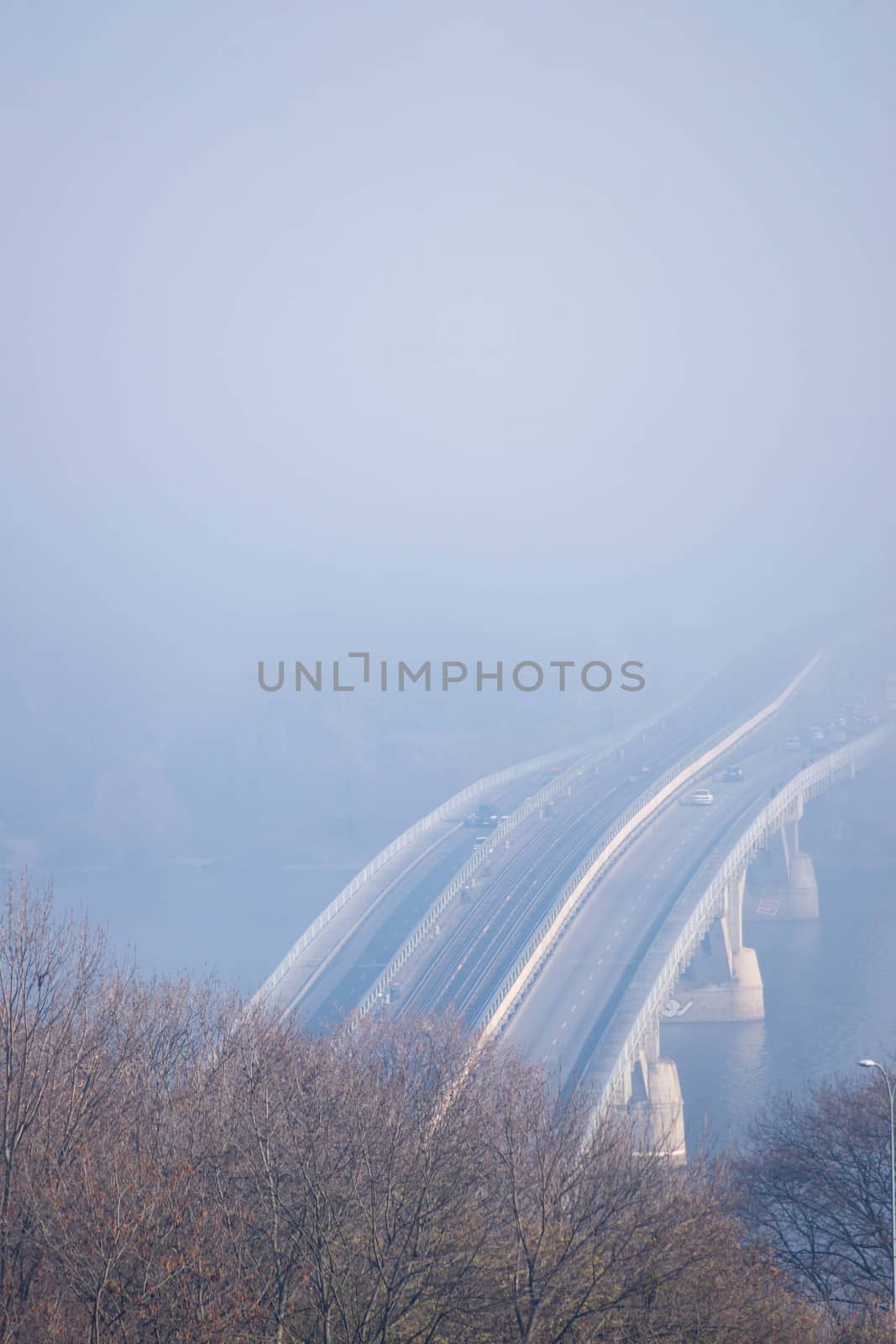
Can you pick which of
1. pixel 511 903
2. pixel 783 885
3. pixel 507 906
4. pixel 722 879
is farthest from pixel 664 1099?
pixel 783 885

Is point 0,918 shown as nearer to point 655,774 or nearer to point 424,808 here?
point 655,774

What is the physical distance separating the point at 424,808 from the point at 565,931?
30340mm

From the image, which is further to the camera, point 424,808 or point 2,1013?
point 424,808

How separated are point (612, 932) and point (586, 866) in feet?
17.2

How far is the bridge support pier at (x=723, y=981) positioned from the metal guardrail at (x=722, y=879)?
92 centimetres

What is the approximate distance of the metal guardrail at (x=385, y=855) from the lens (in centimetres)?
2889

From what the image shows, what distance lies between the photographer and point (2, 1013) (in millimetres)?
9258

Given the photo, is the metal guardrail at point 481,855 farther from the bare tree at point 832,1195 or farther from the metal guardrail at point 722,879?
the bare tree at point 832,1195

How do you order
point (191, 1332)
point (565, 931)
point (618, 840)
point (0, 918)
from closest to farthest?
point (191, 1332), point (0, 918), point (565, 931), point (618, 840)

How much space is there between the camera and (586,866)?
35.9 m

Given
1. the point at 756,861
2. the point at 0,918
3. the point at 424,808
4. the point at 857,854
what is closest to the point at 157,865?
the point at 424,808

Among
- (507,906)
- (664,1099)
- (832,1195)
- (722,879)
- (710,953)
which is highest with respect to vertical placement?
(722,879)

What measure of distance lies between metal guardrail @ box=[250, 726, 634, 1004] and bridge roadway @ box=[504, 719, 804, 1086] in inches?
237

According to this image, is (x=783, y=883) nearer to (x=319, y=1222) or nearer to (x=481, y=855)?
(x=481, y=855)
